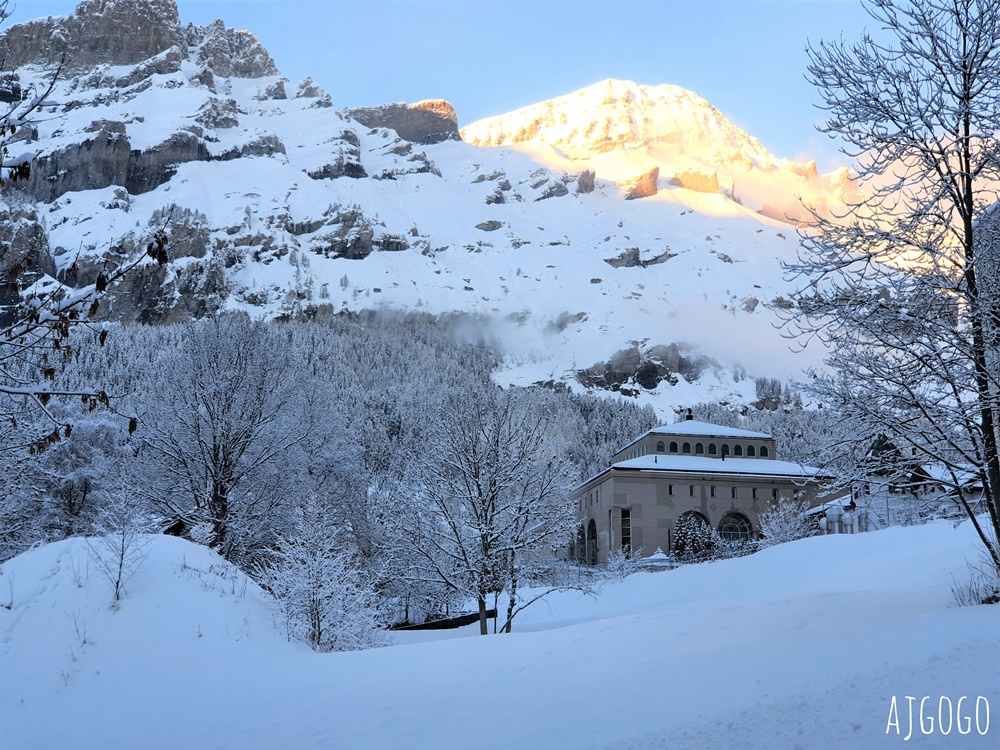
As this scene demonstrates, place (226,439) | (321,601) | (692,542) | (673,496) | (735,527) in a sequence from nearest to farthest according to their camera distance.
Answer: (321,601)
(226,439)
(692,542)
(673,496)
(735,527)

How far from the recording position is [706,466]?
63625 mm

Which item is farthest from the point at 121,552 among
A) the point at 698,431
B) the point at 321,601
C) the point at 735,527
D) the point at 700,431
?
the point at 700,431

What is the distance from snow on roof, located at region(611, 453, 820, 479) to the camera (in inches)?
2442

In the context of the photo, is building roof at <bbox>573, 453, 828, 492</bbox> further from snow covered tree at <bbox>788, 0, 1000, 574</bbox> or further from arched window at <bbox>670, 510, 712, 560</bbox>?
snow covered tree at <bbox>788, 0, 1000, 574</bbox>

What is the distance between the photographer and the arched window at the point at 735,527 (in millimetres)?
61037

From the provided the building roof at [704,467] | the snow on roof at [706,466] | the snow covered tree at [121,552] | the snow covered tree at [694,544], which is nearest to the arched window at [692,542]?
the snow covered tree at [694,544]

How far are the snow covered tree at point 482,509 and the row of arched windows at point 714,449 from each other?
142 feet

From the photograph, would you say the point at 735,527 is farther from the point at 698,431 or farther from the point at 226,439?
the point at 226,439

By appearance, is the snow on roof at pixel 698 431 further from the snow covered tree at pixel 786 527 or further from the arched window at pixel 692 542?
the snow covered tree at pixel 786 527

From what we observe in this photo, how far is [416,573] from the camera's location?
1041 inches

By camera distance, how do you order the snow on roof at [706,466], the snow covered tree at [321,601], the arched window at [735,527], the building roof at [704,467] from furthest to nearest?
the snow on roof at [706,466] < the building roof at [704,467] < the arched window at [735,527] < the snow covered tree at [321,601]

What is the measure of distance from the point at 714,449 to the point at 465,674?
6064cm

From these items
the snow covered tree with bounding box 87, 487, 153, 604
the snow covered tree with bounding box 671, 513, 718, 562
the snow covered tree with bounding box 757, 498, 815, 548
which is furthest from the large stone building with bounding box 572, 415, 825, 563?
the snow covered tree with bounding box 87, 487, 153, 604

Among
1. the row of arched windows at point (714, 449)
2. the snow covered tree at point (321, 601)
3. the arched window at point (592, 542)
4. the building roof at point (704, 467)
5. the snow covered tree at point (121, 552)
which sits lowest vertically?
the arched window at point (592, 542)
